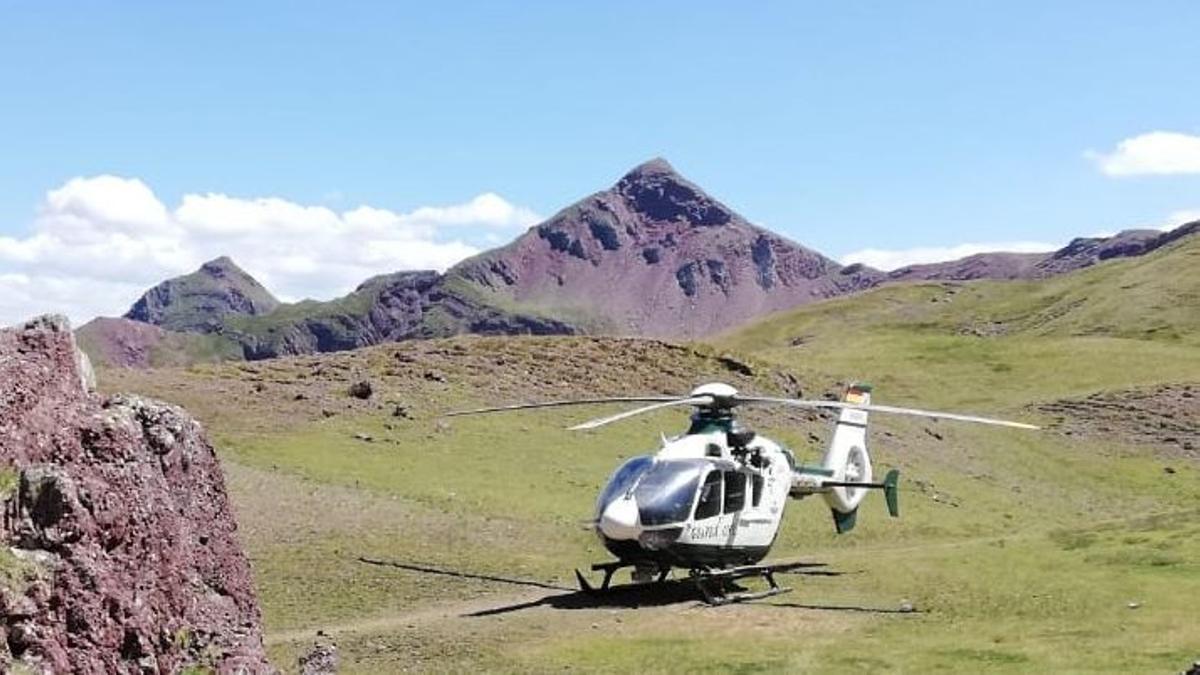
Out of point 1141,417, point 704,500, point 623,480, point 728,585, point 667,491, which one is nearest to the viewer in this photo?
point 667,491

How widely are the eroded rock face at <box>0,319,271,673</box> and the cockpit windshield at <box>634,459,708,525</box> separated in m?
12.6

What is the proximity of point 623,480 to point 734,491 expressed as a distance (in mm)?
2925

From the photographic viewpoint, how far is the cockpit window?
24.7 metres

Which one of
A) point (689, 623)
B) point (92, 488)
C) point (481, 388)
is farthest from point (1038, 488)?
point (92, 488)

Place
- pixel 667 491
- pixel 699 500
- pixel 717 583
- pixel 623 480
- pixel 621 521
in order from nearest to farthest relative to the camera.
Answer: pixel 621 521
pixel 667 491
pixel 623 480
pixel 699 500
pixel 717 583

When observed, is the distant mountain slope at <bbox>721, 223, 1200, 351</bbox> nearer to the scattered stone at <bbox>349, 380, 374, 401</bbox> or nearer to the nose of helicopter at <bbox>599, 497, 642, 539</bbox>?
the scattered stone at <bbox>349, 380, 374, 401</bbox>

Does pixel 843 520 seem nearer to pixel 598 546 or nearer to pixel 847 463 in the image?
pixel 847 463

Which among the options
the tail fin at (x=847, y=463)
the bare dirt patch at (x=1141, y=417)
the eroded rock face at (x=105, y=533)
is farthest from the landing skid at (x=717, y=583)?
the bare dirt patch at (x=1141, y=417)

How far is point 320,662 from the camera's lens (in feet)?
59.1

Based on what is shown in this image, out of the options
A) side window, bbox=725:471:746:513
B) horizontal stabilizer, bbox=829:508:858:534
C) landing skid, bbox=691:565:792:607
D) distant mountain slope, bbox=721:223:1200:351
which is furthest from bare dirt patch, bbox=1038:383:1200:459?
side window, bbox=725:471:746:513

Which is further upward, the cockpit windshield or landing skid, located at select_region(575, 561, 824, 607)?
the cockpit windshield

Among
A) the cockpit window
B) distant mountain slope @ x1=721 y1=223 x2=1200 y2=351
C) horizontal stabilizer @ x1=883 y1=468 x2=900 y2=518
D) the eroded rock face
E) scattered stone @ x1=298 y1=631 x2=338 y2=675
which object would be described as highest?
distant mountain slope @ x1=721 y1=223 x2=1200 y2=351

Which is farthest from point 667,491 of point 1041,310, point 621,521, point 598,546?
point 1041,310

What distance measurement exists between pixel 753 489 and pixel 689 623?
4.22m
